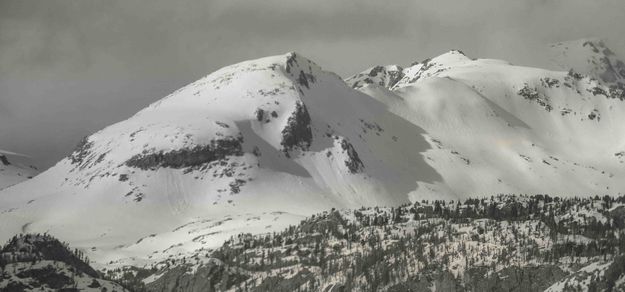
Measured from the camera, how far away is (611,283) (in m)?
195

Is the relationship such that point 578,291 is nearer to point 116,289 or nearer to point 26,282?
point 116,289

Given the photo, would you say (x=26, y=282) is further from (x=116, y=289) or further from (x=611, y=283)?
(x=611, y=283)

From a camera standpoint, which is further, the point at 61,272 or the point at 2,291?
the point at 61,272

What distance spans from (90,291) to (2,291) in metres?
15.8

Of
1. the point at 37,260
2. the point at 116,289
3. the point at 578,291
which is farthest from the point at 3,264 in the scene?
the point at 578,291

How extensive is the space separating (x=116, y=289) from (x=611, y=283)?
3483 inches

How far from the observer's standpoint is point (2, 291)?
179 meters

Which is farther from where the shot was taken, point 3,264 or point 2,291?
point 3,264

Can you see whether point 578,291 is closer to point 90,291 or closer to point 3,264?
point 90,291

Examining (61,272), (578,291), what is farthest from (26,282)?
(578,291)

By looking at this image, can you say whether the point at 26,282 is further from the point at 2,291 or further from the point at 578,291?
the point at 578,291

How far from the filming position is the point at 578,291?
655 feet

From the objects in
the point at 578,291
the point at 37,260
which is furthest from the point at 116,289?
the point at 578,291

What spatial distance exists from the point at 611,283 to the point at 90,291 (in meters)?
92.9
